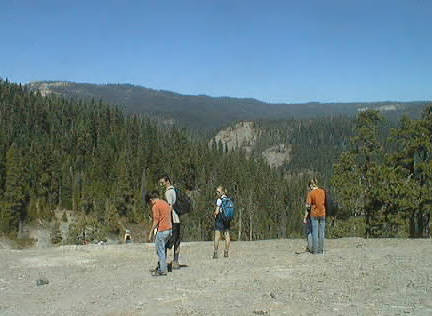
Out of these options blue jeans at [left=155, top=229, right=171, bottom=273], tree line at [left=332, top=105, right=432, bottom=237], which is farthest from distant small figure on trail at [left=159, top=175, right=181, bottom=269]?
tree line at [left=332, top=105, right=432, bottom=237]

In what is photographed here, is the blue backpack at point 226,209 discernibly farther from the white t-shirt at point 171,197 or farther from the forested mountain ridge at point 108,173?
the forested mountain ridge at point 108,173

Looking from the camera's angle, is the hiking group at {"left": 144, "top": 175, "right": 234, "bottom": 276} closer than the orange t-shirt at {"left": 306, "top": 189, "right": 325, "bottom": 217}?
Yes

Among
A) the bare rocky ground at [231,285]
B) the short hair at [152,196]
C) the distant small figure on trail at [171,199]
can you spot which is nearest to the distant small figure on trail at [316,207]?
the bare rocky ground at [231,285]

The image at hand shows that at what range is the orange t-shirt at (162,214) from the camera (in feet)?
47.6

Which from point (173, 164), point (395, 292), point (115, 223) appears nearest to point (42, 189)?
point (115, 223)

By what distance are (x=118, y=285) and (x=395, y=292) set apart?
6.40 meters

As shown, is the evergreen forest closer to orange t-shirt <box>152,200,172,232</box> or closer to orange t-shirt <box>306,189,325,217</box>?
orange t-shirt <box>306,189,325,217</box>

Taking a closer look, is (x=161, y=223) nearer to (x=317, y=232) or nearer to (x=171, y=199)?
(x=171, y=199)

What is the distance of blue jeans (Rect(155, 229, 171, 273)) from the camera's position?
48.0ft

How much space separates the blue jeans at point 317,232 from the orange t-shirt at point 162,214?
507 cm

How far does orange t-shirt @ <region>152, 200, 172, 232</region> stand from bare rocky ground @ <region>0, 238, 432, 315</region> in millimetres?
1299

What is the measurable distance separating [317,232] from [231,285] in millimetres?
5831

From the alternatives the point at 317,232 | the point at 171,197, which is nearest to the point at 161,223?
the point at 171,197

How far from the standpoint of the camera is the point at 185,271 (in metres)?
15.5
